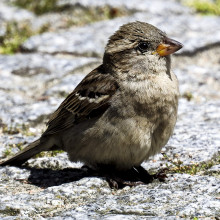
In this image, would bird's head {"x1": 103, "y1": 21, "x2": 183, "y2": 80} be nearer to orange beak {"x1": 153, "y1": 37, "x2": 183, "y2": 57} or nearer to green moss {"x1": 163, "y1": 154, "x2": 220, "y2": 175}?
orange beak {"x1": 153, "y1": 37, "x2": 183, "y2": 57}

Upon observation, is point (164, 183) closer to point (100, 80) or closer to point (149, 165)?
point (149, 165)

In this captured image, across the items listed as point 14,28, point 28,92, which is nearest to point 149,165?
point 28,92

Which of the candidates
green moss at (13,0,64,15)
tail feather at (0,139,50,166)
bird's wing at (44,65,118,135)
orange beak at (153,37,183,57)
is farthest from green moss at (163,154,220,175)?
green moss at (13,0,64,15)

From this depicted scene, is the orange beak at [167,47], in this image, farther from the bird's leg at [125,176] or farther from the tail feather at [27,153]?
the tail feather at [27,153]

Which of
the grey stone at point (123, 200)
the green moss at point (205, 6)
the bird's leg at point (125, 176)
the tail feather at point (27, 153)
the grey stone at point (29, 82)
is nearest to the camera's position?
the grey stone at point (123, 200)

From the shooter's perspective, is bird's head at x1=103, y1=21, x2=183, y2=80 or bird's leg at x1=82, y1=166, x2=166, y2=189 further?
bird's head at x1=103, y1=21, x2=183, y2=80

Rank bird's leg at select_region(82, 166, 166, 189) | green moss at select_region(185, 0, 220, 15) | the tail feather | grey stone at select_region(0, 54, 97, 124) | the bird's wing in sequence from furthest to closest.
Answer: green moss at select_region(185, 0, 220, 15) → grey stone at select_region(0, 54, 97, 124) → the tail feather → the bird's wing → bird's leg at select_region(82, 166, 166, 189)

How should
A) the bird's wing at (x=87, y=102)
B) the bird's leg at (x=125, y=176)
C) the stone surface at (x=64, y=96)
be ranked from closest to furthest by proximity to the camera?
1. the stone surface at (x=64, y=96)
2. the bird's leg at (x=125, y=176)
3. the bird's wing at (x=87, y=102)

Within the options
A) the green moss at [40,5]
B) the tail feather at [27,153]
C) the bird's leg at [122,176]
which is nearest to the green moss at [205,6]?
the green moss at [40,5]
